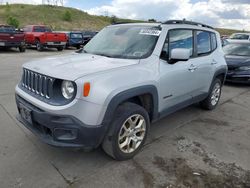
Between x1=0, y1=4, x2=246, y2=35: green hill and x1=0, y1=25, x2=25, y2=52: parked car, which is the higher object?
x1=0, y1=4, x2=246, y2=35: green hill

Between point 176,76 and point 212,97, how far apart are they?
6.71 ft

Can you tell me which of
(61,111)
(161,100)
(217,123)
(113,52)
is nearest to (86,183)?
(61,111)

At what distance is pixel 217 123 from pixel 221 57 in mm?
1561

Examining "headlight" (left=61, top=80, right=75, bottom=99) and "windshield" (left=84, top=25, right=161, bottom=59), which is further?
"windshield" (left=84, top=25, right=161, bottom=59)

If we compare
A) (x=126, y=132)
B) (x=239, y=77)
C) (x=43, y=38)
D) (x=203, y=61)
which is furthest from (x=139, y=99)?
(x=43, y=38)

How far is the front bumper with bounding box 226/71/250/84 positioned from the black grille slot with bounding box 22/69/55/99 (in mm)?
6734

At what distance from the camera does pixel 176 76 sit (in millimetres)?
3703

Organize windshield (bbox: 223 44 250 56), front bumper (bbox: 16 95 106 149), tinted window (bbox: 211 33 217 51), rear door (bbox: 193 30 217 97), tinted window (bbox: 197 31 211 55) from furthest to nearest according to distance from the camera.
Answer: windshield (bbox: 223 44 250 56) < tinted window (bbox: 211 33 217 51) < tinted window (bbox: 197 31 211 55) < rear door (bbox: 193 30 217 97) < front bumper (bbox: 16 95 106 149)

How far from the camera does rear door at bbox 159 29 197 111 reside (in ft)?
11.5

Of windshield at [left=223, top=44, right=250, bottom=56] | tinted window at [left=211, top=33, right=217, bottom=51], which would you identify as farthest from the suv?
windshield at [left=223, top=44, right=250, bottom=56]

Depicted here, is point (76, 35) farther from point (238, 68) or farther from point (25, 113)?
point (25, 113)

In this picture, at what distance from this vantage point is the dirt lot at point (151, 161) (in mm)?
2768

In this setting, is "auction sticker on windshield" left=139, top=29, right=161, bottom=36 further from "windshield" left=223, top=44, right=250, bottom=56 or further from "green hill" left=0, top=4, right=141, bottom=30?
"green hill" left=0, top=4, right=141, bottom=30

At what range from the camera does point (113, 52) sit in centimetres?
359
